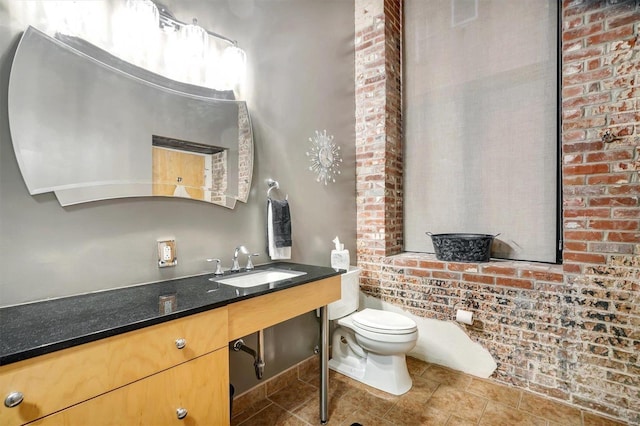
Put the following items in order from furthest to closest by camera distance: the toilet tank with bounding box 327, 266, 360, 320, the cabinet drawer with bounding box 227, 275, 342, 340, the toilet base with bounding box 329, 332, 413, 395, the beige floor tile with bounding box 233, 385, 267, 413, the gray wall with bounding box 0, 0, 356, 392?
the toilet tank with bounding box 327, 266, 360, 320 < the toilet base with bounding box 329, 332, 413, 395 < the beige floor tile with bounding box 233, 385, 267, 413 < the cabinet drawer with bounding box 227, 275, 342, 340 < the gray wall with bounding box 0, 0, 356, 392

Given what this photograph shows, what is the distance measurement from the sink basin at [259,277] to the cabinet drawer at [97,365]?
21.7 inches

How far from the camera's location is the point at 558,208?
6.97 feet

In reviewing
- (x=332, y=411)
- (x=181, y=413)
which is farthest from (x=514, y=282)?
(x=181, y=413)

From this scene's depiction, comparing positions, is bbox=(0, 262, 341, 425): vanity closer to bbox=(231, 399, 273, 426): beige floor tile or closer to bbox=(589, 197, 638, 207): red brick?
bbox=(231, 399, 273, 426): beige floor tile

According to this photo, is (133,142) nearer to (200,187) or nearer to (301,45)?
(200,187)

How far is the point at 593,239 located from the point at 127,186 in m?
2.49

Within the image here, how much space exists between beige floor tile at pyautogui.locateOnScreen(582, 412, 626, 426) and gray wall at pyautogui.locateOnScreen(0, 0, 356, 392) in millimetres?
1659

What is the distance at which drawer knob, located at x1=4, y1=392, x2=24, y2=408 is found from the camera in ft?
2.15

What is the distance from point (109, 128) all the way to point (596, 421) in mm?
2892

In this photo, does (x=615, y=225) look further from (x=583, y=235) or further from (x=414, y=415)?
(x=414, y=415)

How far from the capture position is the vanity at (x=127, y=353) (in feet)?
2.31

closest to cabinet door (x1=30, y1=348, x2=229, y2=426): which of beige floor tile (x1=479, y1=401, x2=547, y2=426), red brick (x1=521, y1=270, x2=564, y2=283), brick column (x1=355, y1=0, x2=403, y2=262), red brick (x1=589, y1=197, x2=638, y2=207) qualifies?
beige floor tile (x1=479, y1=401, x2=547, y2=426)

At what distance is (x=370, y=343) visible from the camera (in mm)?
1941

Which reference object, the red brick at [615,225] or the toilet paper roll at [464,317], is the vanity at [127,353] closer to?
the toilet paper roll at [464,317]
